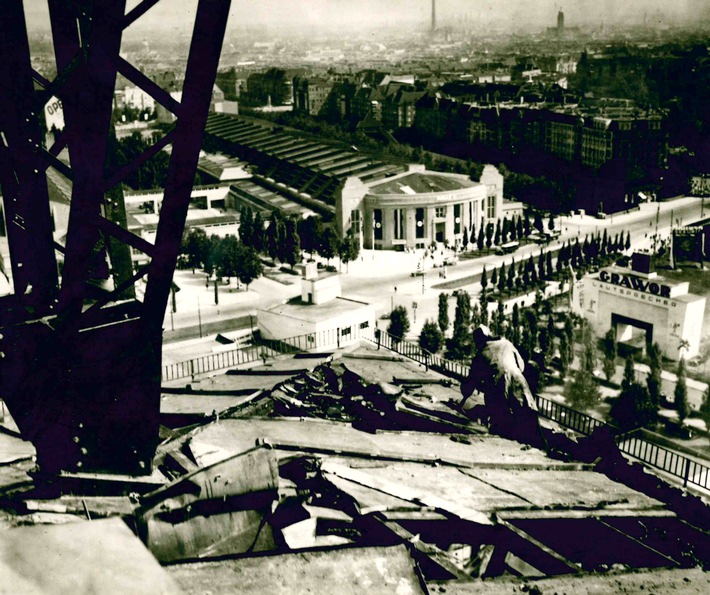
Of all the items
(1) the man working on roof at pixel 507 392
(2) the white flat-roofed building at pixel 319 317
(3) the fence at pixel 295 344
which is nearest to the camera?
(1) the man working on roof at pixel 507 392

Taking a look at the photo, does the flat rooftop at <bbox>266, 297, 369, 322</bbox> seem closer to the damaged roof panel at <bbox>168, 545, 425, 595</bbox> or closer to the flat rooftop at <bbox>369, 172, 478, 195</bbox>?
the damaged roof panel at <bbox>168, 545, 425, 595</bbox>

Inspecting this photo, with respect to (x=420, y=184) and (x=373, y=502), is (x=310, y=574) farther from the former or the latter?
(x=420, y=184)

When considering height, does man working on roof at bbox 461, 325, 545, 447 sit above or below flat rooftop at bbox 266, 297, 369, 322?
above

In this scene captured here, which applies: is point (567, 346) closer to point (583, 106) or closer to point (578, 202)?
point (578, 202)

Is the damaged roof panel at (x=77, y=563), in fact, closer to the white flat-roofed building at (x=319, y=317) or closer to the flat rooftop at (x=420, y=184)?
the white flat-roofed building at (x=319, y=317)

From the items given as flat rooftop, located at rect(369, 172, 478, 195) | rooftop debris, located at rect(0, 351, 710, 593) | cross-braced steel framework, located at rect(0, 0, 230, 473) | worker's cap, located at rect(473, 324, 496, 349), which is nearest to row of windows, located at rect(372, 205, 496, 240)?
flat rooftop, located at rect(369, 172, 478, 195)

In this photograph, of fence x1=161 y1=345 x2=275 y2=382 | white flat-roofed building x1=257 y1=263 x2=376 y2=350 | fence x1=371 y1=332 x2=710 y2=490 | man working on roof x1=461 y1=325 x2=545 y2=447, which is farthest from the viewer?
white flat-roofed building x1=257 y1=263 x2=376 y2=350

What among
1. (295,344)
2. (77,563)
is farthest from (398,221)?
(77,563)

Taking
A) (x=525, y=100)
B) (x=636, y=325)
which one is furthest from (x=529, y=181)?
(x=636, y=325)

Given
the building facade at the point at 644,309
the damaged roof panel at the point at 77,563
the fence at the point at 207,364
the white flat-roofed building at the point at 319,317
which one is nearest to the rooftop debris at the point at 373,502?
the damaged roof panel at the point at 77,563
